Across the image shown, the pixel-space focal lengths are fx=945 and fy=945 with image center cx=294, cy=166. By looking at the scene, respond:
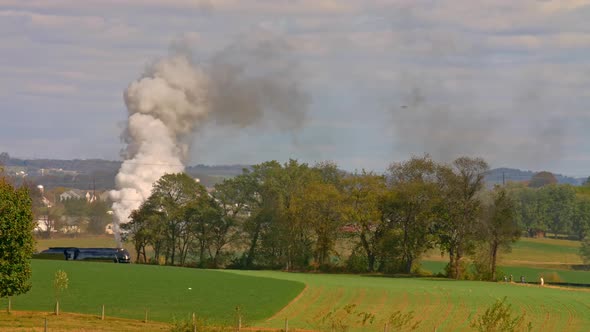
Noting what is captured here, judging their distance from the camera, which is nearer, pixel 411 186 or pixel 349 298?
pixel 349 298

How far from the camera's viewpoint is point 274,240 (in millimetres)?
A: 141125

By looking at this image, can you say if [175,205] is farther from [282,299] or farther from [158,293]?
[282,299]

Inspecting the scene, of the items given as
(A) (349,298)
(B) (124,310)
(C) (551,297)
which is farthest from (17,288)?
(C) (551,297)

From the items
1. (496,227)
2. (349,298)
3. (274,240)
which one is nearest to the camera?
(349,298)

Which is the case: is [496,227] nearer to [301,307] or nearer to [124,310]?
[301,307]

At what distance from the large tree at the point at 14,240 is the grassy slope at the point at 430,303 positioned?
18.3m

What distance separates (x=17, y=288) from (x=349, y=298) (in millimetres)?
29383

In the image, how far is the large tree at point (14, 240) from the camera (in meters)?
67.5

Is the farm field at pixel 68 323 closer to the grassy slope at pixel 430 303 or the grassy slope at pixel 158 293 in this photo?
the grassy slope at pixel 158 293

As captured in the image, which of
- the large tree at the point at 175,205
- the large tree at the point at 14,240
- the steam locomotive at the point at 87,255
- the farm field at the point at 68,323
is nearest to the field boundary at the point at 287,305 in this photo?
the farm field at the point at 68,323

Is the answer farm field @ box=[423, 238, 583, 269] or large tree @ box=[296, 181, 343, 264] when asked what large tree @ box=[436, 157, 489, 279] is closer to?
large tree @ box=[296, 181, 343, 264]

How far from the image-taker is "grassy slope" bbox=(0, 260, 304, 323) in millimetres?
71075

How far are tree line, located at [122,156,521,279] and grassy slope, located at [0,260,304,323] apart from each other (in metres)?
27.3

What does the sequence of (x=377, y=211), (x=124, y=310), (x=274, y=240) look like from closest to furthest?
(x=124, y=310) → (x=377, y=211) → (x=274, y=240)
